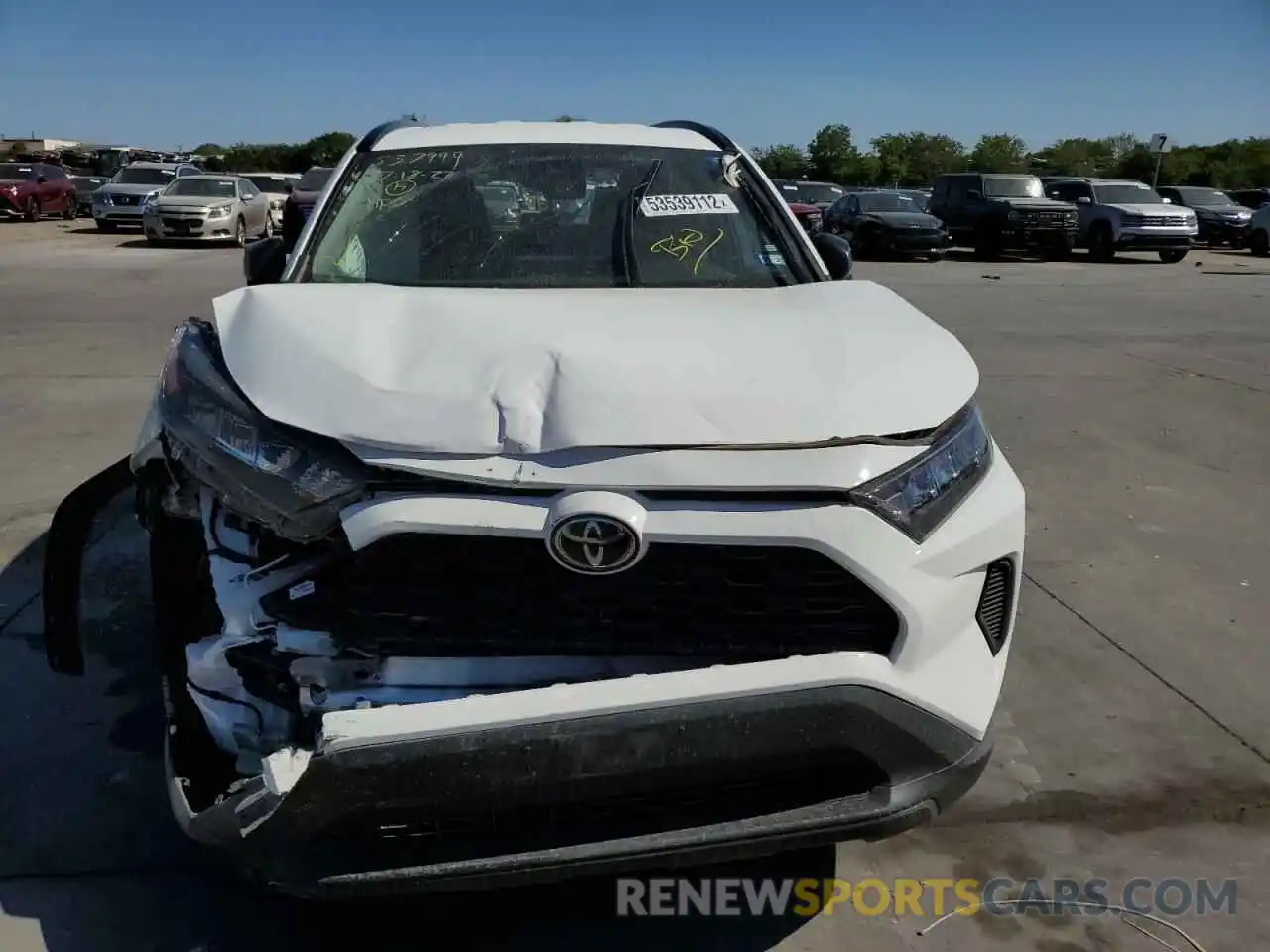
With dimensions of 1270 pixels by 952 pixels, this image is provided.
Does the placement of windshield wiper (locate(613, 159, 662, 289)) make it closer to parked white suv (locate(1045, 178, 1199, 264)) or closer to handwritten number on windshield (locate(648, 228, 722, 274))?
handwritten number on windshield (locate(648, 228, 722, 274))

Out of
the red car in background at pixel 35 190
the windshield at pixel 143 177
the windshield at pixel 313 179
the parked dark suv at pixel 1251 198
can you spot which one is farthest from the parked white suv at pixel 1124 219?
the red car in background at pixel 35 190

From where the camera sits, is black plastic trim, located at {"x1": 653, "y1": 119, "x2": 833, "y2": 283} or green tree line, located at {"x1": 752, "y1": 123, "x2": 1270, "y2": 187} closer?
black plastic trim, located at {"x1": 653, "y1": 119, "x2": 833, "y2": 283}

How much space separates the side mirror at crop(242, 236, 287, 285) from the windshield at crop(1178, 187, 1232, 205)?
30.0m

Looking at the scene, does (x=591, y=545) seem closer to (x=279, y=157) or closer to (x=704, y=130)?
(x=704, y=130)

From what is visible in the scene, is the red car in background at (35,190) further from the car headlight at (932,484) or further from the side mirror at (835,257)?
the car headlight at (932,484)

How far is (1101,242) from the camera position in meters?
25.2

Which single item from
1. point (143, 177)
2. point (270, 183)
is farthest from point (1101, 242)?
point (143, 177)

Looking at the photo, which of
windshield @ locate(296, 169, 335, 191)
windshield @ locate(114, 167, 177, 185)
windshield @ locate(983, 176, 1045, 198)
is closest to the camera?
windshield @ locate(296, 169, 335, 191)

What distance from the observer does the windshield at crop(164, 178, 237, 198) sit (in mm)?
23109

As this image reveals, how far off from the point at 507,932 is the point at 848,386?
1.51 metres

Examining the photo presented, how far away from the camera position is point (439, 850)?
2.10 m

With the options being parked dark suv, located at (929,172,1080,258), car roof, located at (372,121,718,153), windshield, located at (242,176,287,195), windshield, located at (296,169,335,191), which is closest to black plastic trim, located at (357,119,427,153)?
car roof, located at (372,121,718,153)

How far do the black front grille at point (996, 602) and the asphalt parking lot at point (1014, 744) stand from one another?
2.55ft

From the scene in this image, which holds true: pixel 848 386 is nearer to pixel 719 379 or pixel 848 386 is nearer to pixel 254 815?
pixel 719 379
